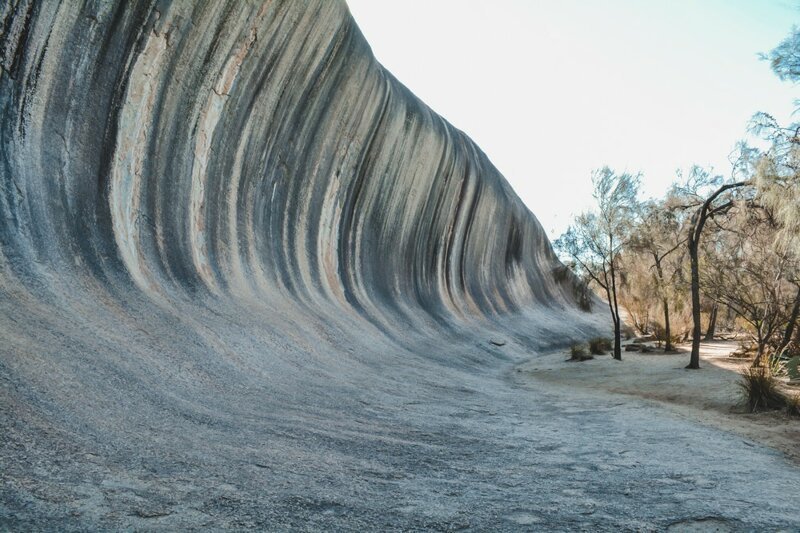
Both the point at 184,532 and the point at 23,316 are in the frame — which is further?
the point at 23,316

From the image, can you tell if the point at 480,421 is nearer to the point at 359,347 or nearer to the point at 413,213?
the point at 359,347

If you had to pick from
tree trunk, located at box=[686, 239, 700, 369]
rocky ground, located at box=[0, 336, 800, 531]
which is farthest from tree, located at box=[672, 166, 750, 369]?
rocky ground, located at box=[0, 336, 800, 531]

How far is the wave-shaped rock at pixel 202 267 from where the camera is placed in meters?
4.09

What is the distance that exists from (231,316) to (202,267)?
95 cm

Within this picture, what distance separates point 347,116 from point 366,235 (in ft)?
9.93

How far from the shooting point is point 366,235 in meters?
15.4

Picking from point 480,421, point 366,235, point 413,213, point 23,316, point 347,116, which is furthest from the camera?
point 413,213

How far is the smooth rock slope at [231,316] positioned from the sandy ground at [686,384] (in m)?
0.90

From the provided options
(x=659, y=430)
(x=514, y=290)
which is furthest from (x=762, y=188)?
(x=514, y=290)

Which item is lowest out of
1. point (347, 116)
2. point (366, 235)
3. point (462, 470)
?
point (462, 470)

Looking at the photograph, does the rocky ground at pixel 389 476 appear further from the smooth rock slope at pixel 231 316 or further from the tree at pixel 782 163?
the tree at pixel 782 163

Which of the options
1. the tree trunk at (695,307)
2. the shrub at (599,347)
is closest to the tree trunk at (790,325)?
the tree trunk at (695,307)

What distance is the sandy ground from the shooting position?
7.29 meters

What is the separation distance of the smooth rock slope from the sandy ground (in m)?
0.90
